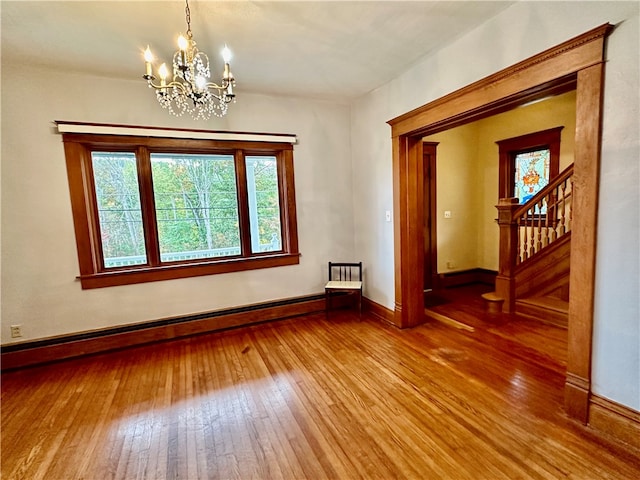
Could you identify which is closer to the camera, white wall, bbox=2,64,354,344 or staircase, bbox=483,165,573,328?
white wall, bbox=2,64,354,344

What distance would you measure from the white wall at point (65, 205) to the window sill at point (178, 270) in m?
0.07

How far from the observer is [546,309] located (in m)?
3.50

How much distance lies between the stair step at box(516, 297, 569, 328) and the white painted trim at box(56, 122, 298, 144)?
11.4 ft

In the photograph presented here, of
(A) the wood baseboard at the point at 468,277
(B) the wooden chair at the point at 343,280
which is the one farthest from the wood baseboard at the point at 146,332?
(A) the wood baseboard at the point at 468,277

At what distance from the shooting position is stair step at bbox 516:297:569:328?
11.0ft

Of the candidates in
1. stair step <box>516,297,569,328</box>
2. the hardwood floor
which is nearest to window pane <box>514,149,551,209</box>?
stair step <box>516,297,569,328</box>

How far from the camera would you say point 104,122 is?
119 inches

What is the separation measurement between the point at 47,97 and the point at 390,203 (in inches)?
138

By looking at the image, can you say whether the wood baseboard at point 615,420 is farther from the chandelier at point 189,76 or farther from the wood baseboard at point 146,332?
the chandelier at point 189,76

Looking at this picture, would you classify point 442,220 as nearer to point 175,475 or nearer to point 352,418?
point 352,418

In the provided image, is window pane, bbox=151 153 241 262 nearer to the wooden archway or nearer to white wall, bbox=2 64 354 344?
white wall, bbox=2 64 354 344

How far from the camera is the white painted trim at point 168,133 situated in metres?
2.92

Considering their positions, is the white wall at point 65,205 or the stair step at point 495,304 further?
the stair step at point 495,304

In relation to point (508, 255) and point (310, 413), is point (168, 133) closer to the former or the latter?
point (310, 413)
